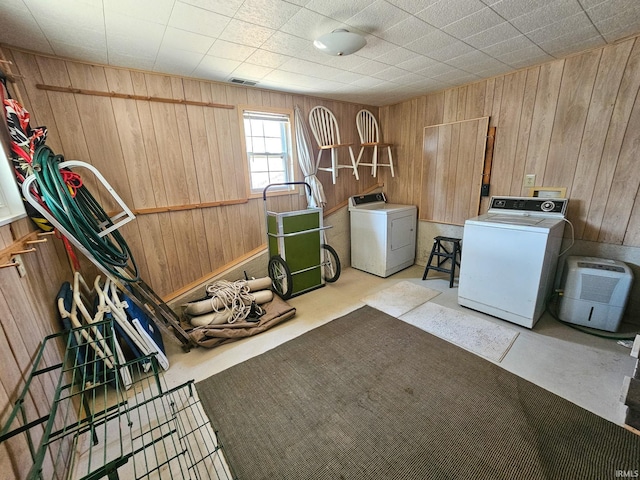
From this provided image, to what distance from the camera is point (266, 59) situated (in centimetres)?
225

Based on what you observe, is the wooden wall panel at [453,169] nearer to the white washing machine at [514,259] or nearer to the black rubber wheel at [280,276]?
the white washing machine at [514,259]

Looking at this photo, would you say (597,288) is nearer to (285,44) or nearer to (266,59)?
(285,44)

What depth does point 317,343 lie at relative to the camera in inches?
94.1

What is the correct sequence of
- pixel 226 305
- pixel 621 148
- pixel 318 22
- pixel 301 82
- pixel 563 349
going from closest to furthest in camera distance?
pixel 318 22
pixel 563 349
pixel 621 148
pixel 226 305
pixel 301 82

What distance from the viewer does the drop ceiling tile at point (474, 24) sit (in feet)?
5.62

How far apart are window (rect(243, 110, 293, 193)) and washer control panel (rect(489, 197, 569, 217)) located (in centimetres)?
253

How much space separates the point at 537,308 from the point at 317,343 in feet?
6.82

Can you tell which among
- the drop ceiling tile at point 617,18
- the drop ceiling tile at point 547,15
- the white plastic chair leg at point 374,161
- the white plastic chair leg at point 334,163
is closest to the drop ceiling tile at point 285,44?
the drop ceiling tile at point 547,15

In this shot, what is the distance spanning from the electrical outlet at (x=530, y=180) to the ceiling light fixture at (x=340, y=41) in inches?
→ 92.4

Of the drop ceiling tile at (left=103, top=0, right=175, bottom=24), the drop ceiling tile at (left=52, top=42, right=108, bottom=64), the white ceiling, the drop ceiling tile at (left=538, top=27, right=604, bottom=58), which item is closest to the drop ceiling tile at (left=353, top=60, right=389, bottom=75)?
the white ceiling

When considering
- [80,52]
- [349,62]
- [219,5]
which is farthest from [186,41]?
[349,62]

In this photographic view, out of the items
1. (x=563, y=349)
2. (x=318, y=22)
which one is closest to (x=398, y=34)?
(x=318, y=22)

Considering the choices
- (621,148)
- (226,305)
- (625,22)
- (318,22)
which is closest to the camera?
(318,22)

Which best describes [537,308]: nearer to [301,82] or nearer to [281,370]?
[281,370]
